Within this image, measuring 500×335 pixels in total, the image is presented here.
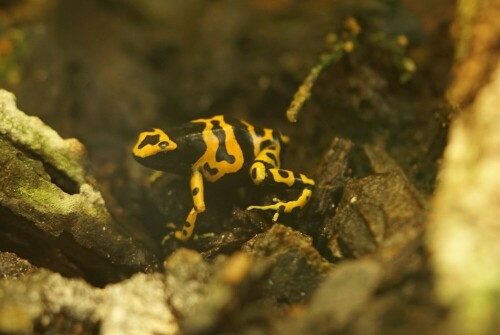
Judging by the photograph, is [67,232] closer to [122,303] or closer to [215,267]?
[122,303]

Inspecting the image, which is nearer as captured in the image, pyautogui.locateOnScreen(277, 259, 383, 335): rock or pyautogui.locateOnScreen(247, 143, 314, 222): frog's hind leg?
pyautogui.locateOnScreen(277, 259, 383, 335): rock

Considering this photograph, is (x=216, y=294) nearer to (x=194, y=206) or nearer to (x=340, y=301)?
(x=340, y=301)

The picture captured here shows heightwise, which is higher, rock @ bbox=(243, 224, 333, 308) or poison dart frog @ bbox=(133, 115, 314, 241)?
poison dart frog @ bbox=(133, 115, 314, 241)

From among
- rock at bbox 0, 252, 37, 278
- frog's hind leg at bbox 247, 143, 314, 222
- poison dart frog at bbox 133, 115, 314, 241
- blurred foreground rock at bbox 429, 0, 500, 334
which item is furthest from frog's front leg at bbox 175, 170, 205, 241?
blurred foreground rock at bbox 429, 0, 500, 334

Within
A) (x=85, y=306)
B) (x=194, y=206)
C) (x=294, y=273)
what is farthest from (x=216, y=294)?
(x=194, y=206)

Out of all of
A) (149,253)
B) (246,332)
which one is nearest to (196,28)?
(149,253)

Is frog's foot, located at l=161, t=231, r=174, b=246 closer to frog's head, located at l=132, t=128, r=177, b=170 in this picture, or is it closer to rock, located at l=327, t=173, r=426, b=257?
frog's head, located at l=132, t=128, r=177, b=170
